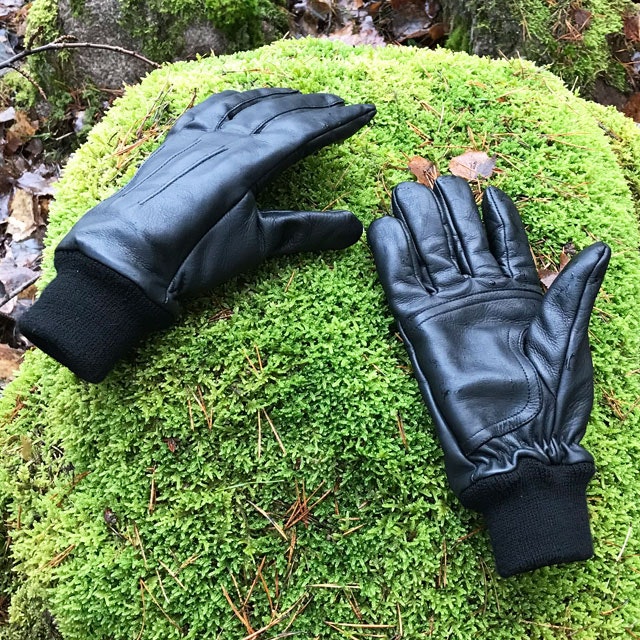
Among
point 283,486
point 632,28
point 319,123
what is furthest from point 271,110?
point 632,28

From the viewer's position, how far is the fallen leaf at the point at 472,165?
2.40 m

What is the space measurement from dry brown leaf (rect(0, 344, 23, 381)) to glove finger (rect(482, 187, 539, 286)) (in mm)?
2481

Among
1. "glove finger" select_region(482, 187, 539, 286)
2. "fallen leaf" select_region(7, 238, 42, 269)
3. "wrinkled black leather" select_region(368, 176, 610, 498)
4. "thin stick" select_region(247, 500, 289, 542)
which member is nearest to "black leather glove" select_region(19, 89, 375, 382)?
"wrinkled black leather" select_region(368, 176, 610, 498)

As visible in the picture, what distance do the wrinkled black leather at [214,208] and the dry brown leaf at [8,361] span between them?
49.9 inches

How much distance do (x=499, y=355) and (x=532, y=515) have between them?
1.82ft

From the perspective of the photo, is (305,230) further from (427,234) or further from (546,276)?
(546,276)

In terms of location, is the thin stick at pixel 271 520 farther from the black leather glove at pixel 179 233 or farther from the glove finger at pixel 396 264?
the glove finger at pixel 396 264

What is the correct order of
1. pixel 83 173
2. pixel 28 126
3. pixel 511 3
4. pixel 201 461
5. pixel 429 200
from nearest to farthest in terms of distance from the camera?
pixel 201 461, pixel 429 200, pixel 83 173, pixel 511 3, pixel 28 126

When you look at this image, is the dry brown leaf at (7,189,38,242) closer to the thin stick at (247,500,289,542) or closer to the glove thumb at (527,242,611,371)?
the thin stick at (247,500,289,542)

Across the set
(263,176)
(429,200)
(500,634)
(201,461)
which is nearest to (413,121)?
(429,200)

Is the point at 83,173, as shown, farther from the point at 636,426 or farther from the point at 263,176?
the point at 636,426

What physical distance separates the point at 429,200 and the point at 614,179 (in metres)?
1.08

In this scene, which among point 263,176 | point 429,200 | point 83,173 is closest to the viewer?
point 263,176

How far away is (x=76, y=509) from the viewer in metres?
1.93
